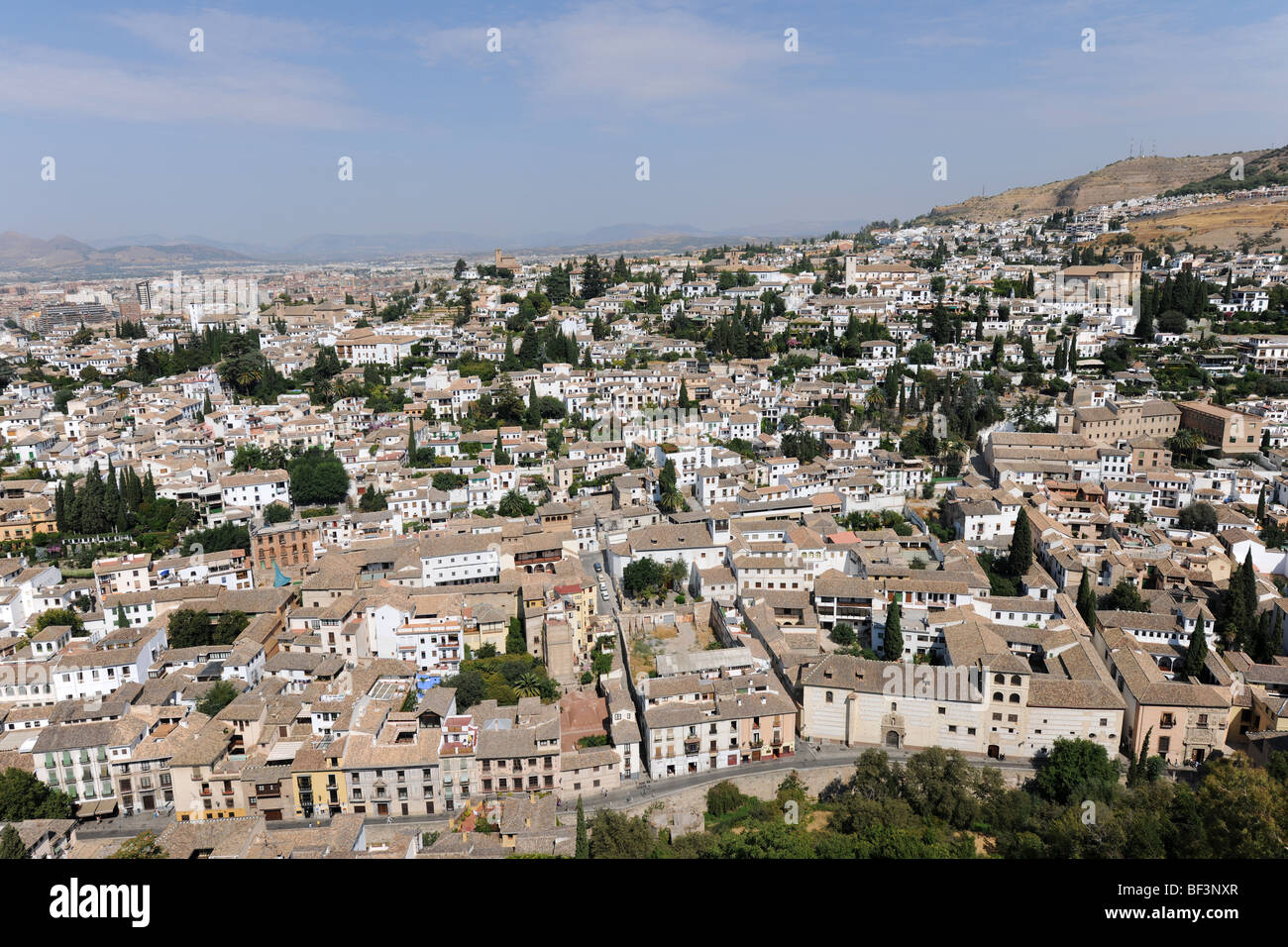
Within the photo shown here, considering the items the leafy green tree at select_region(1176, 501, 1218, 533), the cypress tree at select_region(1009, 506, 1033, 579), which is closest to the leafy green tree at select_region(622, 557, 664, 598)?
the cypress tree at select_region(1009, 506, 1033, 579)

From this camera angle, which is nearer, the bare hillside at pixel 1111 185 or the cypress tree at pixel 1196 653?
the cypress tree at pixel 1196 653

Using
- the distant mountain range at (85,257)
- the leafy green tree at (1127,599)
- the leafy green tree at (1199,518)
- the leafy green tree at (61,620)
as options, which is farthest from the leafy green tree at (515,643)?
the distant mountain range at (85,257)

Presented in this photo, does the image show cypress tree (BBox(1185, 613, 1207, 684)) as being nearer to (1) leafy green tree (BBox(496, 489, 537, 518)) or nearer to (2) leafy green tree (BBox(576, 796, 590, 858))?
(2) leafy green tree (BBox(576, 796, 590, 858))

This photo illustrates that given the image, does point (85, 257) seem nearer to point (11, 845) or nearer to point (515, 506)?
point (515, 506)

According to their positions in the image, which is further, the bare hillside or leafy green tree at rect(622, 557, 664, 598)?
the bare hillside

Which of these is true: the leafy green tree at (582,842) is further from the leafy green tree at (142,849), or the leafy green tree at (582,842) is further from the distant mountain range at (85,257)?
the distant mountain range at (85,257)

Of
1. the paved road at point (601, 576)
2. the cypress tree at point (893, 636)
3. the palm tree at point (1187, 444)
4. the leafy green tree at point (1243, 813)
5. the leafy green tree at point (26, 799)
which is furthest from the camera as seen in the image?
the palm tree at point (1187, 444)

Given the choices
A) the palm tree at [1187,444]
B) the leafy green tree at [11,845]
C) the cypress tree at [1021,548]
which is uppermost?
the palm tree at [1187,444]

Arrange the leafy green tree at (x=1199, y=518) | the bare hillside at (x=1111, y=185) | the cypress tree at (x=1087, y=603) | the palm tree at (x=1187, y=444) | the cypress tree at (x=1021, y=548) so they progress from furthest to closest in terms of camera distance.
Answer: the bare hillside at (x=1111, y=185), the palm tree at (x=1187, y=444), the leafy green tree at (x=1199, y=518), the cypress tree at (x=1021, y=548), the cypress tree at (x=1087, y=603)

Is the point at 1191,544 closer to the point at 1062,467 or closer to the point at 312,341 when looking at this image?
the point at 1062,467

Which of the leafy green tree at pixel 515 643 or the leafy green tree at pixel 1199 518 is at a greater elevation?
the leafy green tree at pixel 1199 518

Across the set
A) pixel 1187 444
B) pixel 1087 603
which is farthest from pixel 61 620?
pixel 1187 444

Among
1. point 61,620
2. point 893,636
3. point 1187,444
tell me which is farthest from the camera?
point 1187,444
